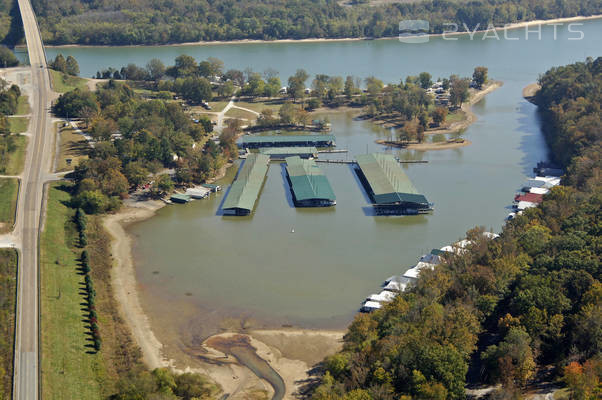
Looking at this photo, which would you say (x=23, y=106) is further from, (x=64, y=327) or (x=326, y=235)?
(x=64, y=327)

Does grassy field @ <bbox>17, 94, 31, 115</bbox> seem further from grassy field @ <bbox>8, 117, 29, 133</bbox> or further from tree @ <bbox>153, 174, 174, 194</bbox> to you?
tree @ <bbox>153, 174, 174, 194</bbox>

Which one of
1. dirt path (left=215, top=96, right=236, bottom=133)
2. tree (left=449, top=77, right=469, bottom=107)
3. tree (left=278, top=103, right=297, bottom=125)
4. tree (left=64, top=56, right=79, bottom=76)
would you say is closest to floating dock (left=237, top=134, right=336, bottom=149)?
dirt path (left=215, top=96, right=236, bottom=133)

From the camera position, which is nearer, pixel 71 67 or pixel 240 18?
pixel 71 67

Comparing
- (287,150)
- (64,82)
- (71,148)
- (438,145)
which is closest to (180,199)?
(71,148)

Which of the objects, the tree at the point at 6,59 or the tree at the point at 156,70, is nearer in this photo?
the tree at the point at 6,59

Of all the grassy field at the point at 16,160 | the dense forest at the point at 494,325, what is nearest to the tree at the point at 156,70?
the grassy field at the point at 16,160

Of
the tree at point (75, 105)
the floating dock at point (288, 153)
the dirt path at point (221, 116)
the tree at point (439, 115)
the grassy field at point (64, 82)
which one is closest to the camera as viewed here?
the floating dock at point (288, 153)

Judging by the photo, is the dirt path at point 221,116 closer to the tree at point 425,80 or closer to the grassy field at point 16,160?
the grassy field at point 16,160
